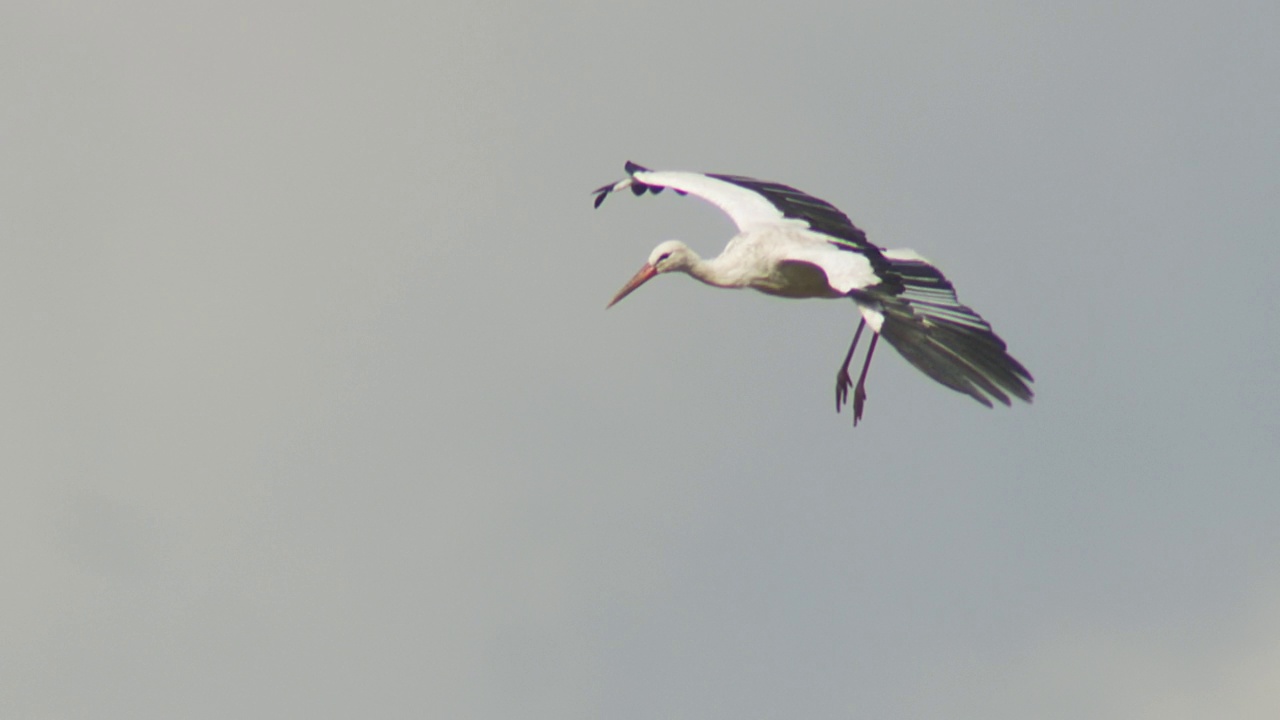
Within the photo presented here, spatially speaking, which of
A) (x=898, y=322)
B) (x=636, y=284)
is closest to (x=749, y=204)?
(x=636, y=284)

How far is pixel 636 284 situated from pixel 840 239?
2356 millimetres

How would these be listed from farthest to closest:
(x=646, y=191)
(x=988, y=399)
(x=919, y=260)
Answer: (x=646, y=191)
(x=919, y=260)
(x=988, y=399)

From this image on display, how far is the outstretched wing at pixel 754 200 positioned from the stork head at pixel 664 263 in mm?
639

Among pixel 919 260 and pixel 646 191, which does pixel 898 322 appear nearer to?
pixel 919 260

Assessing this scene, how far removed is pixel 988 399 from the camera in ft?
51.4

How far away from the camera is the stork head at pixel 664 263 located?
64.6ft

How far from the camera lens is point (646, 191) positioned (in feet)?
73.3

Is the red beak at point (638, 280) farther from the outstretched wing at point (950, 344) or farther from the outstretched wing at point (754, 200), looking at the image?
the outstretched wing at point (950, 344)

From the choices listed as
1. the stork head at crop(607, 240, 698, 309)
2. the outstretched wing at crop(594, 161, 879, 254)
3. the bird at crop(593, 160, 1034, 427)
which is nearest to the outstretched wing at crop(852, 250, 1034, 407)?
the bird at crop(593, 160, 1034, 427)

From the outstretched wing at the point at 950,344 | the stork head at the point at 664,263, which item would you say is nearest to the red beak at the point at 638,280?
the stork head at the point at 664,263

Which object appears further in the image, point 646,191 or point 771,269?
point 646,191

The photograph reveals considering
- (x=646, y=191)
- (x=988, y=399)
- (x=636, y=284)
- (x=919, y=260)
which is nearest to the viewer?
(x=988, y=399)

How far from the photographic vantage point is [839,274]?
17.0 metres

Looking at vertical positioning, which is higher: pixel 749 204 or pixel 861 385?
pixel 749 204
